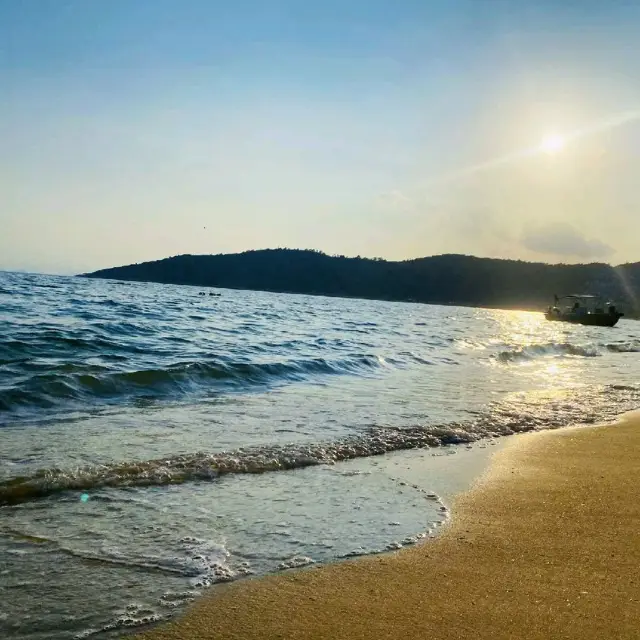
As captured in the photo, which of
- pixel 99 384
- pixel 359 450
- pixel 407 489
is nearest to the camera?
pixel 407 489

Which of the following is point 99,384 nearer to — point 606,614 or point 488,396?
point 488,396

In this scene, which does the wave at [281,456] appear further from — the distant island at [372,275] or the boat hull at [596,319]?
the distant island at [372,275]

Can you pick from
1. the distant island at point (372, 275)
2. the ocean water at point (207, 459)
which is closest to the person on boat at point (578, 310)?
the ocean water at point (207, 459)

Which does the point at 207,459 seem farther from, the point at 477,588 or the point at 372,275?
Result: the point at 372,275

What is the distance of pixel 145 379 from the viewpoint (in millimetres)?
11766

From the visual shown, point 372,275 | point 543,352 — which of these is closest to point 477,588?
point 543,352

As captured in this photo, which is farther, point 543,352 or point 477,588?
point 543,352

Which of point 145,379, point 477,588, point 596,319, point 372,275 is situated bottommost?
point 145,379

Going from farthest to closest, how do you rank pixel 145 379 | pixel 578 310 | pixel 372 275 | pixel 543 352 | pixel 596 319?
pixel 372 275
pixel 578 310
pixel 596 319
pixel 543 352
pixel 145 379

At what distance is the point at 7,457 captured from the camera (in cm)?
619

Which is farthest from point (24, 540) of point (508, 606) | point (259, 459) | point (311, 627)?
point (508, 606)

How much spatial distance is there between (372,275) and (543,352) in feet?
476

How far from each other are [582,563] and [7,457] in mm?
5300

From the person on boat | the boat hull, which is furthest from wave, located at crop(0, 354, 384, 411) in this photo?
the person on boat
